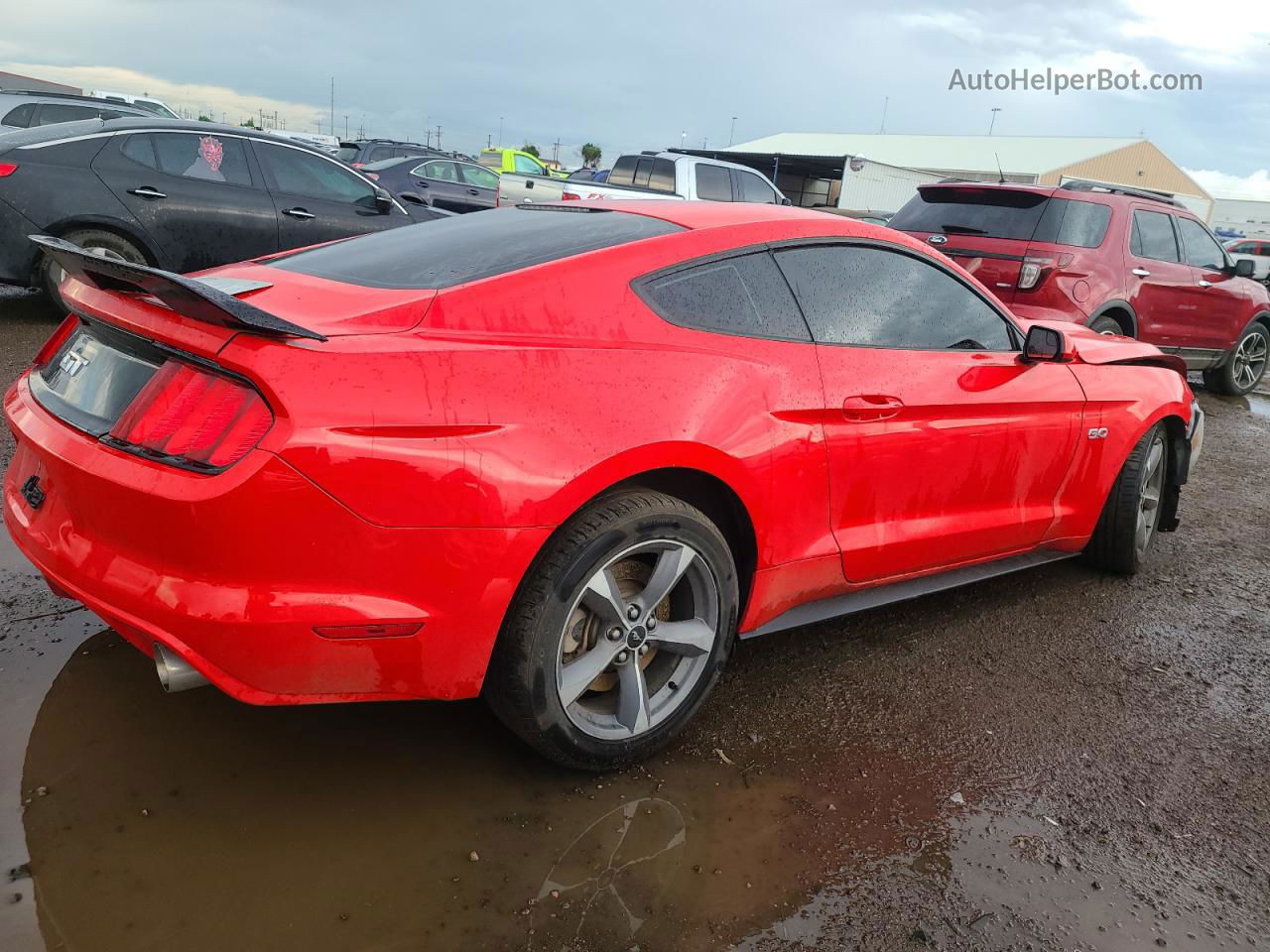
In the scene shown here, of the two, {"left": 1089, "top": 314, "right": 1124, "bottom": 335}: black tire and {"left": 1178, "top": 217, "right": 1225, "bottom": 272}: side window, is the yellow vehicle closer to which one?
{"left": 1178, "top": 217, "right": 1225, "bottom": 272}: side window

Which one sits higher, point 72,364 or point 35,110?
point 35,110

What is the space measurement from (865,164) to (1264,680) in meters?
39.3

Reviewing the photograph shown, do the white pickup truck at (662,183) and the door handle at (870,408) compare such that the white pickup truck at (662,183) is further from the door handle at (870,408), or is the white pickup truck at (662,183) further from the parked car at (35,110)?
the door handle at (870,408)

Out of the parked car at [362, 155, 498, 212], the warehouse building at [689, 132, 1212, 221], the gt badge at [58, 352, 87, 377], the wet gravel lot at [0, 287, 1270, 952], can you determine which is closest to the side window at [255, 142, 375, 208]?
the wet gravel lot at [0, 287, 1270, 952]

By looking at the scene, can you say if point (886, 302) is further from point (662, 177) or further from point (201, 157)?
point (662, 177)

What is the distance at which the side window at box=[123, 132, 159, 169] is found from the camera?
7145mm

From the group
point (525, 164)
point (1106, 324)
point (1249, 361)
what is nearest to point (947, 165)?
point (525, 164)

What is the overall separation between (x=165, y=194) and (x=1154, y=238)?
800cm

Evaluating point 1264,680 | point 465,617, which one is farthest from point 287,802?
point 1264,680

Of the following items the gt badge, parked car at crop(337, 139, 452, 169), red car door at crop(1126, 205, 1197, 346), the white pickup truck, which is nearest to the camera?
the gt badge

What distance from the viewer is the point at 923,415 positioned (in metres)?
3.08

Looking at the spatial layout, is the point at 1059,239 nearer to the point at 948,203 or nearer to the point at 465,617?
the point at 948,203

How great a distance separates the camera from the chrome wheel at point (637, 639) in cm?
241

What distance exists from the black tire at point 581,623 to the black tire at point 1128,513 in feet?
7.84
